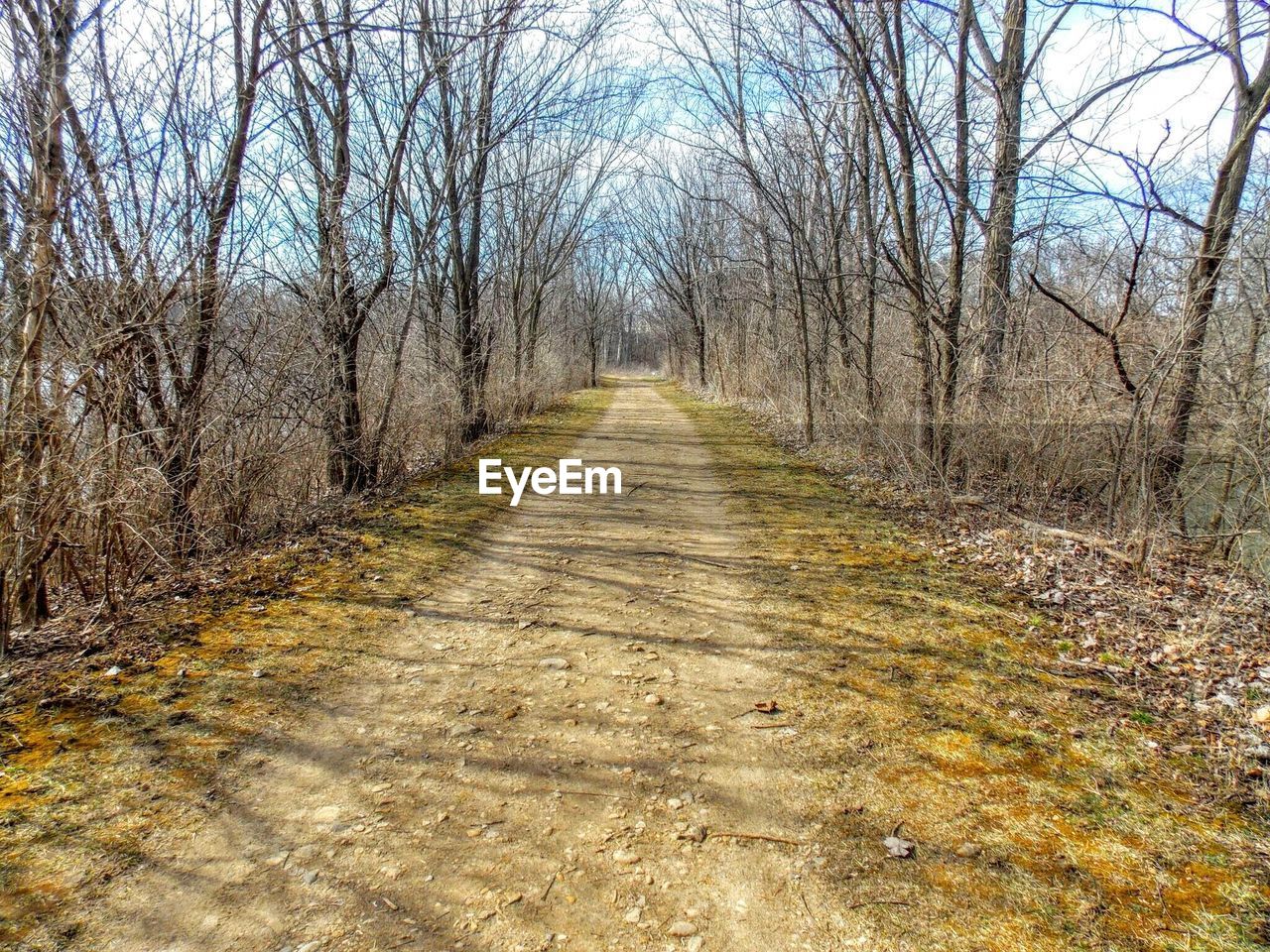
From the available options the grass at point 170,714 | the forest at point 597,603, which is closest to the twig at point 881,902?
the forest at point 597,603

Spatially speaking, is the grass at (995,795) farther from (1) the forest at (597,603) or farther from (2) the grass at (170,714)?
(2) the grass at (170,714)

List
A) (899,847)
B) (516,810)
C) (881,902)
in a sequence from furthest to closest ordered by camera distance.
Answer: (516,810), (899,847), (881,902)

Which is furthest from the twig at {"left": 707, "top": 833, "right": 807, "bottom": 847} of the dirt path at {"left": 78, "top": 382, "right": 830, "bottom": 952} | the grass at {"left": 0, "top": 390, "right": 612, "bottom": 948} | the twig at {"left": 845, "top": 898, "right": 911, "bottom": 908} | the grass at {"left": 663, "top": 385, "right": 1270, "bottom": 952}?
the grass at {"left": 0, "top": 390, "right": 612, "bottom": 948}

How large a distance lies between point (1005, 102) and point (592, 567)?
22.2ft

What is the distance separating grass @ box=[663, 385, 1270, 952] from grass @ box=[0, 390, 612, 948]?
96.4 inches

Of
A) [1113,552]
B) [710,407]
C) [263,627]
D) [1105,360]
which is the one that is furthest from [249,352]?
[710,407]

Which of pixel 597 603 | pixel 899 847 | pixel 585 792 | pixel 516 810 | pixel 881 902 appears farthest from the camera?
pixel 597 603

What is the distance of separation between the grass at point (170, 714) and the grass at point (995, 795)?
8.03ft

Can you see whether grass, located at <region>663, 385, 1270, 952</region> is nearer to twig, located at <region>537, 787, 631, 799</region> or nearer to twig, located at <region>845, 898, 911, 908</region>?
twig, located at <region>845, 898, 911, 908</region>

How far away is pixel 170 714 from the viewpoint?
10.5 feet

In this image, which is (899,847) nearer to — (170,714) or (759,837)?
(759,837)

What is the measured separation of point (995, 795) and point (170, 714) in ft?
11.9

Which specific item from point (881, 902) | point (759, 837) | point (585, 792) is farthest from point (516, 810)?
point (881, 902)

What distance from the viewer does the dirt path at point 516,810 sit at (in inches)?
82.9
